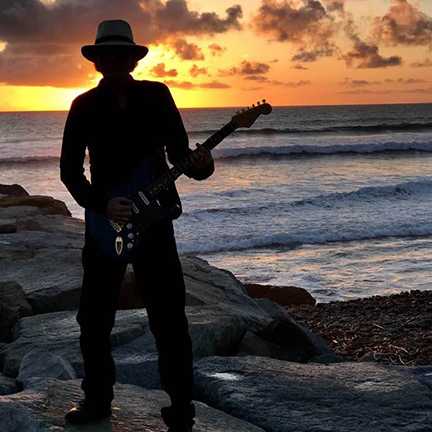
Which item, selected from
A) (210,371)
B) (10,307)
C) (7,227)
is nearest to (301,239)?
(7,227)

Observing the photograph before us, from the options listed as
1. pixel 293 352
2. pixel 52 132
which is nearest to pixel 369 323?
pixel 293 352

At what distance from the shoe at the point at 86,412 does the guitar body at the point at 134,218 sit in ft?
2.49

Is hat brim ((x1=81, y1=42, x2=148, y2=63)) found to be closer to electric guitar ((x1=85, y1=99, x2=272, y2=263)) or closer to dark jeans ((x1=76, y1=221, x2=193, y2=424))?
electric guitar ((x1=85, y1=99, x2=272, y2=263))

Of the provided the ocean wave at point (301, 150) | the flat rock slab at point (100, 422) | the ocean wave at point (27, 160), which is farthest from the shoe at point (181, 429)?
the ocean wave at point (27, 160)

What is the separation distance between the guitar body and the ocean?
8101 mm

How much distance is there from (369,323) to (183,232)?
381 inches

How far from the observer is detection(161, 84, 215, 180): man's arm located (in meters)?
3.19

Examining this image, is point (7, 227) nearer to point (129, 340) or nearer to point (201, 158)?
point (129, 340)

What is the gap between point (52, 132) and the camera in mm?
76125

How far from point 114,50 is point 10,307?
3.48 metres

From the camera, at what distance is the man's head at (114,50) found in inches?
122

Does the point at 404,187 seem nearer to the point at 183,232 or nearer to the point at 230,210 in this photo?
the point at 230,210

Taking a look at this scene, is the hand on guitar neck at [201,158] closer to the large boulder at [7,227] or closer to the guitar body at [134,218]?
the guitar body at [134,218]

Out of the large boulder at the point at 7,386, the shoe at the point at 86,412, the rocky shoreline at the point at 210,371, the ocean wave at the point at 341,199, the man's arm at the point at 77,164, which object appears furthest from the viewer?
the ocean wave at the point at 341,199
